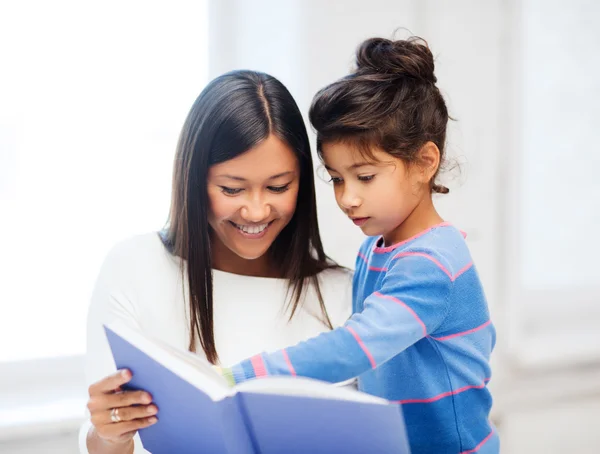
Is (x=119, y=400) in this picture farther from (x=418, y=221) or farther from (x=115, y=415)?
(x=418, y=221)

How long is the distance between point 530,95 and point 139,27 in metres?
1.23

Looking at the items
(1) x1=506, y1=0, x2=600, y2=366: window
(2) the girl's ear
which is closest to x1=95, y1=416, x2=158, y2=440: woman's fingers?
(2) the girl's ear

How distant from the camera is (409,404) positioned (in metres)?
1.21

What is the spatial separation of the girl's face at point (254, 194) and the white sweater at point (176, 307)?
0.40 feet

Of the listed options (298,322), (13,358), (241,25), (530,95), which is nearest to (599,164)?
(530,95)

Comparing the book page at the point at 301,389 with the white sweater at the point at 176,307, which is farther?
the white sweater at the point at 176,307

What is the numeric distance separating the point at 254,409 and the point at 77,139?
122 centimetres

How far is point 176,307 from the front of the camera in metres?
1.39

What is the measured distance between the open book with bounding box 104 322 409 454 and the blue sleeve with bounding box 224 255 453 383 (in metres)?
0.09

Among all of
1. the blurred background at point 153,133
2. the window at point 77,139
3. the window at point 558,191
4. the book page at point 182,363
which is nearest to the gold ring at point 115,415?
the book page at point 182,363

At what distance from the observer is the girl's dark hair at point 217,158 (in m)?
1.29

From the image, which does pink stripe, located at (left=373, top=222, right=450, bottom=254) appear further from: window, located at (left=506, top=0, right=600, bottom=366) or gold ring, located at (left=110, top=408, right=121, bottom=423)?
window, located at (left=506, top=0, right=600, bottom=366)

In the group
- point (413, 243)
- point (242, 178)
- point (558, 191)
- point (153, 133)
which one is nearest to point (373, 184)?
point (413, 243)

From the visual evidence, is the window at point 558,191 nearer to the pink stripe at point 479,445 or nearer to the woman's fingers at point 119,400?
the pink stripe at point 479,445
